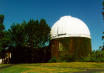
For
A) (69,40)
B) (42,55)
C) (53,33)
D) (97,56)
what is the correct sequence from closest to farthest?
(97,56) → (69,40) → (53,33) → (42,55)

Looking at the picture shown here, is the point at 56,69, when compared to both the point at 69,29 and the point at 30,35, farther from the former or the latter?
the point at 69,29

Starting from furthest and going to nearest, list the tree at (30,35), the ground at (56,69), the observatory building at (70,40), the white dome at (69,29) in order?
the white dome at (69,29) → the observatory building at (70,40) → the tree at (30,35) → the ground at (56,69)

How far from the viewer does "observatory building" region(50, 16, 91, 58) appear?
25.0 meters

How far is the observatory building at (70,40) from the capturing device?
25031mm

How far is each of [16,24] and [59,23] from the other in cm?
945

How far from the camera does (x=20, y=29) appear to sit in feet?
84.1

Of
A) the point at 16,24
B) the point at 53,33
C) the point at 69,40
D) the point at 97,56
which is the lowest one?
the point at 97,56

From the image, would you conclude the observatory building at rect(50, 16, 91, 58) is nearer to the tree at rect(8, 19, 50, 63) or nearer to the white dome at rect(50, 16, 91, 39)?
the white dome at rect(50, 16, 91, 39)

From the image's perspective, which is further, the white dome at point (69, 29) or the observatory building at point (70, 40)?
the white dome at point (69, 29)

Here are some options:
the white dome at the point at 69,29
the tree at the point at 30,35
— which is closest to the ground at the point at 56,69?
Result: the tree at the point at 30,35

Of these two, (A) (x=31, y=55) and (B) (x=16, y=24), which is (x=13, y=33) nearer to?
(B) (x=16, y=24)

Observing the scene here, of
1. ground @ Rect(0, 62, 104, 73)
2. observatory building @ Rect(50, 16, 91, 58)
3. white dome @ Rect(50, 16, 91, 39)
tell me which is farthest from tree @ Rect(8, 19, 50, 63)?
ground @ Rect(0, 62, 104, 73)

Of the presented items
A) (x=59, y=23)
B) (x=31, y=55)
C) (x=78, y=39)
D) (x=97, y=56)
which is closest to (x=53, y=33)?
(x=59, y=23)

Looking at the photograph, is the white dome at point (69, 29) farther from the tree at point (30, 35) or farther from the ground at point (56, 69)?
the ground at point (56, 69)
